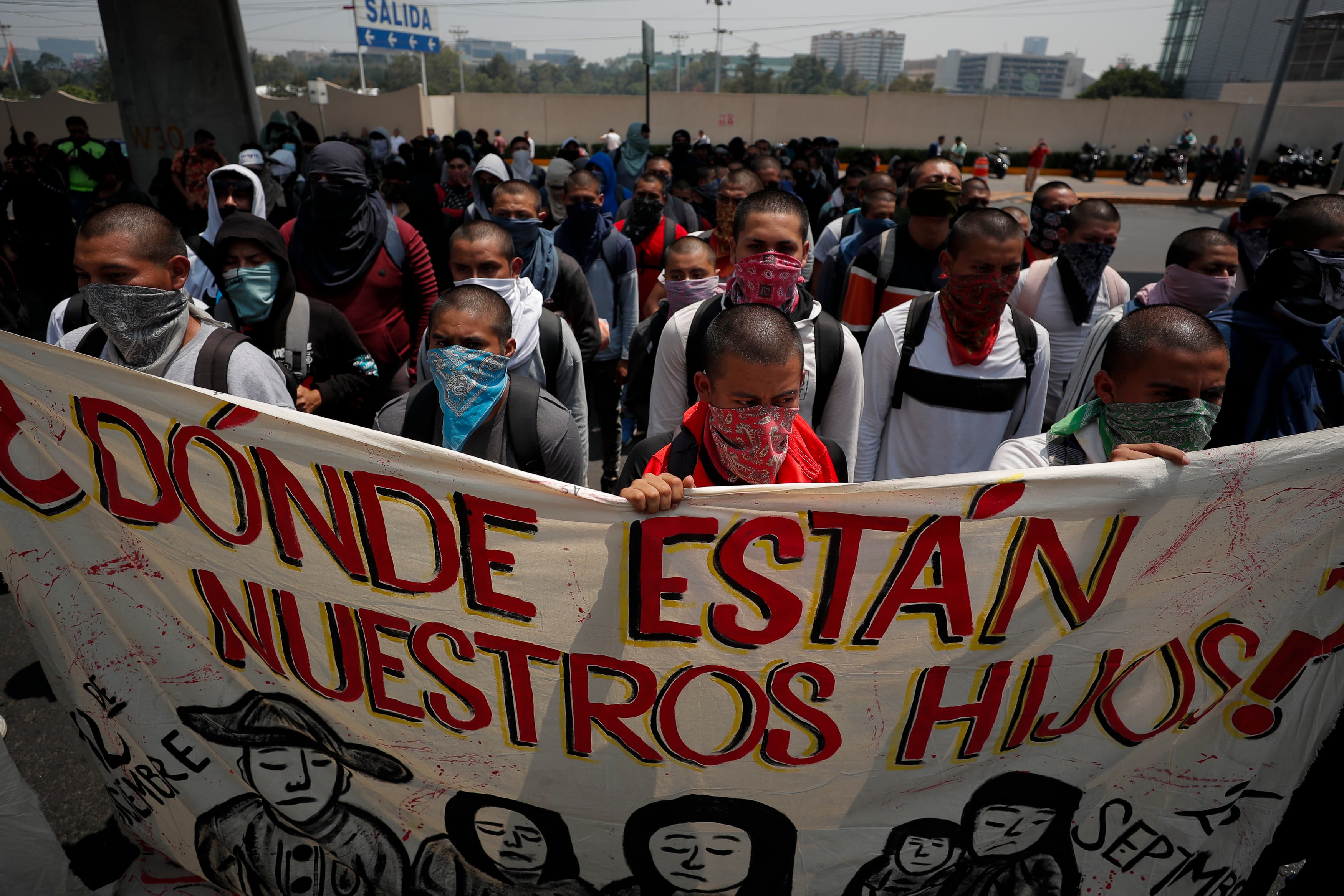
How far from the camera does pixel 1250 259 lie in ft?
13.7

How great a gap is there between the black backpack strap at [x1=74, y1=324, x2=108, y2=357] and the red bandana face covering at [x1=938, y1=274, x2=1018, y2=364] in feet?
8.57

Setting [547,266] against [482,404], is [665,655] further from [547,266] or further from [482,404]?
[547,266]

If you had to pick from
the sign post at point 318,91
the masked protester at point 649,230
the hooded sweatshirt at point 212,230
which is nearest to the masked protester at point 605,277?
the masked protester at point 649,230

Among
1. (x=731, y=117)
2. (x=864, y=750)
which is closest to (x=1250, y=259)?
(x=864, y=750)

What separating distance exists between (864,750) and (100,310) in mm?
2272

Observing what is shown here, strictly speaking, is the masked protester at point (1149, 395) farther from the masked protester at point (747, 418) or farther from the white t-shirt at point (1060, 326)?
the white t-shirt at point (1060, 326)

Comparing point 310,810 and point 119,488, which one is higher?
point 119,488

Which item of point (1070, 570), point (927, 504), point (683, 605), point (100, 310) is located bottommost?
point (683, 605)

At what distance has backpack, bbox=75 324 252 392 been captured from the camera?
223 centimetres

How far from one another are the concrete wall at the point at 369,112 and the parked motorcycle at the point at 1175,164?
2795cm

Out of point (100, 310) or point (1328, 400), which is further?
point (1328, 400)

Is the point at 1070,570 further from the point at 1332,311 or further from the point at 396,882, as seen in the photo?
the point at 396,882

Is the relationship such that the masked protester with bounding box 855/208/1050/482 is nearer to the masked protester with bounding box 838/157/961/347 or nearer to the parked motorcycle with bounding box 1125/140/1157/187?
the masked protester with bounding box 838/157/961/347

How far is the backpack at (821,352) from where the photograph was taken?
2.68 meters
